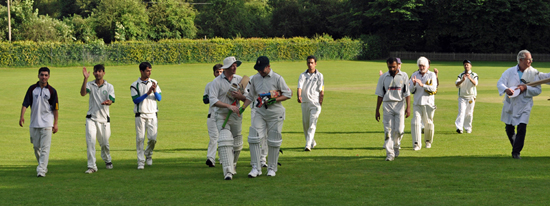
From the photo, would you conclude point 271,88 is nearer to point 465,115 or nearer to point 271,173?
point 271,173

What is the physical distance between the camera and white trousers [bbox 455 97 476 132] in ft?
52.5

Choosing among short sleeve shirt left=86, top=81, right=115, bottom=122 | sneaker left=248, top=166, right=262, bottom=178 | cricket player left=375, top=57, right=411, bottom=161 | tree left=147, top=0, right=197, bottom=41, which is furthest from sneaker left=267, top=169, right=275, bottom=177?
tree left=147, top=0, right=197, bottom=41

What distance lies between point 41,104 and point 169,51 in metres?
48.1

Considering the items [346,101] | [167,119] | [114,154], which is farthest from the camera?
[346,101]

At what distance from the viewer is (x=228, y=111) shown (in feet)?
31.7

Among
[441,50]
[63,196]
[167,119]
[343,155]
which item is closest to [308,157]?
[343,155]

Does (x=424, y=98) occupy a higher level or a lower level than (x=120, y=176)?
higher

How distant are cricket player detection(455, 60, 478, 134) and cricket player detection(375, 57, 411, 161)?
516cm

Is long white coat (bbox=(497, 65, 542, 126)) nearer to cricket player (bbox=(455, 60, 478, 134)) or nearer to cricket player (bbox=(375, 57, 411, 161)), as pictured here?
cricket player (bbox=(375, 57, 411, 161))

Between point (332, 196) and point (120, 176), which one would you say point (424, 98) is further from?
point (120, 176)

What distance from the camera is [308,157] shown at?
39.5 ft

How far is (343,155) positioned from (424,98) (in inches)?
101

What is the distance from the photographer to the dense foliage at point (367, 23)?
6775 cm

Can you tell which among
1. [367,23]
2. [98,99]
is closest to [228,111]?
[98,99]
